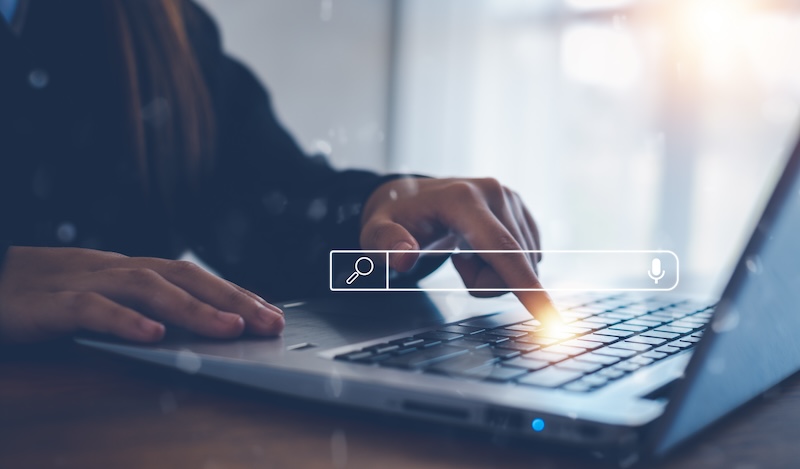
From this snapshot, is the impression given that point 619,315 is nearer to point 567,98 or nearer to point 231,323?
point 231,323

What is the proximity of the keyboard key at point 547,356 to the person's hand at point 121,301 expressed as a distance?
0.50 feet

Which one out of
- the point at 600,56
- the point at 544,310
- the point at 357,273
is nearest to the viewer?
the point at 544,310

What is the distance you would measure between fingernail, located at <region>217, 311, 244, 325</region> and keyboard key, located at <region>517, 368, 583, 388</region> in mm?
177

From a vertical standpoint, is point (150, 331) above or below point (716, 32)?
below

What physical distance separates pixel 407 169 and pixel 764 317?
11.3 feet

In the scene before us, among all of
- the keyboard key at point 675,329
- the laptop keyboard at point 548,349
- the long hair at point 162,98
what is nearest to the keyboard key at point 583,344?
the laptop keyboard at point 548,349

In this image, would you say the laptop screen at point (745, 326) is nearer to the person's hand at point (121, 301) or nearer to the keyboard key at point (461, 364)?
the keyboard key at point (461, 364)

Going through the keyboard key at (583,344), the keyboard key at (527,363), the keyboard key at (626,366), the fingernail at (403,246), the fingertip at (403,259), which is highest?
the fingernail at (403,246)

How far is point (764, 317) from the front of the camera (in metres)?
0.32

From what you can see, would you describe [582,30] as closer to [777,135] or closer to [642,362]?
[777,135]

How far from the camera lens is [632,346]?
426 millimetres

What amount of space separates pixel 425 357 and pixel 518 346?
0.07 m

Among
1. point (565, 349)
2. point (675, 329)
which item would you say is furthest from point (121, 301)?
point (675, 329)

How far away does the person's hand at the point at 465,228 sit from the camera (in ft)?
1.76
